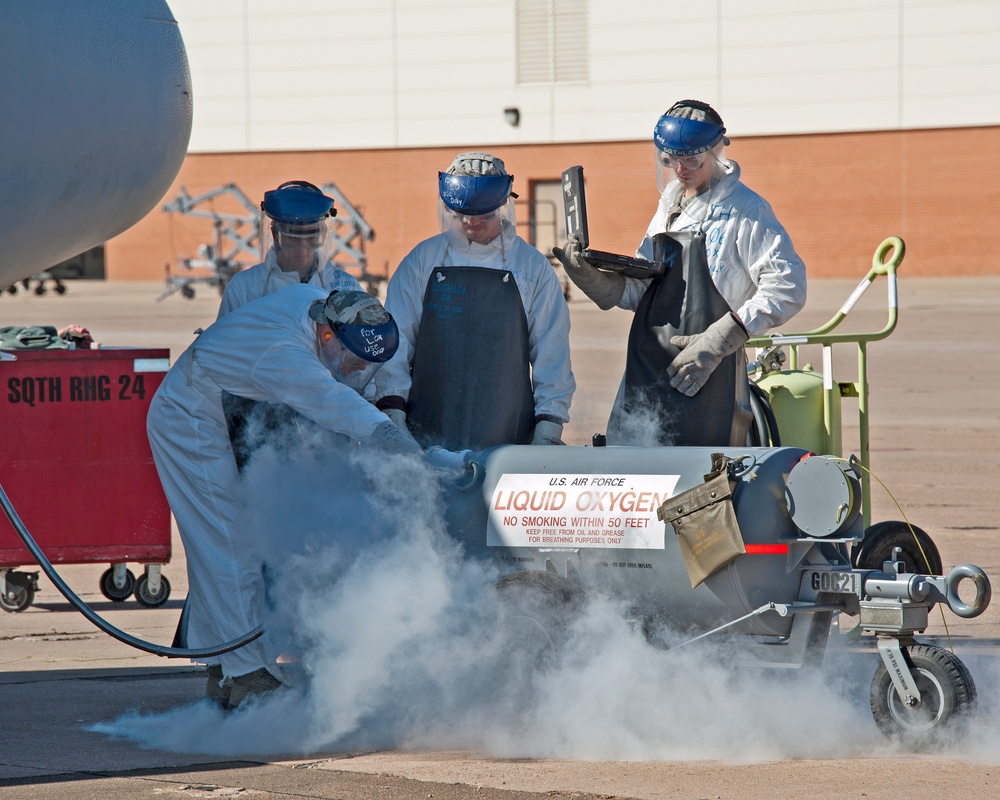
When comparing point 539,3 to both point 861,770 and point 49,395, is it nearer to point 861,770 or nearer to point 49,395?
point 49,395

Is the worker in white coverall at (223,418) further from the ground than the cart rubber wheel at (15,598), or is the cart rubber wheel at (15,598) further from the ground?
the worker in white coverall at (223,418)

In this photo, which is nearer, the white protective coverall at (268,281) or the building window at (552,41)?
the white protective coverall at (268,281)

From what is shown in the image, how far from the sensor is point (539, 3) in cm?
3875

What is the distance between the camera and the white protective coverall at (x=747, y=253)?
5.69 metres

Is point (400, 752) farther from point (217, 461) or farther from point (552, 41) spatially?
point (552, 41)

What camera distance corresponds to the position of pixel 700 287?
5859 mm

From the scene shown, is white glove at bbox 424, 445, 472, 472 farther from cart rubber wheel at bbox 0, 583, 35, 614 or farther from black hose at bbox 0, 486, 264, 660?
cart rubber wheel at bbox 0, 583, 35, 614

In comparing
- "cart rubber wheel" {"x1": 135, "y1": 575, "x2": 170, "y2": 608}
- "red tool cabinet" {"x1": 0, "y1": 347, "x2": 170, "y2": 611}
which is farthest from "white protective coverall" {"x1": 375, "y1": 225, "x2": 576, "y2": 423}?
"cart rubber wheel" {"x1": 135, "y1": 575, "x2": 170, "y2": 608}

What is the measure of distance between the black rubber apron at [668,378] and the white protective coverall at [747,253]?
0.06 meters

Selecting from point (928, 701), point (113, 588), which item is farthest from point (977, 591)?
point (113, 588)

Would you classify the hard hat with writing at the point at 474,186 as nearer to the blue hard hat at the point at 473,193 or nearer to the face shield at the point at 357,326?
the blue hard hat at the point at 473,193

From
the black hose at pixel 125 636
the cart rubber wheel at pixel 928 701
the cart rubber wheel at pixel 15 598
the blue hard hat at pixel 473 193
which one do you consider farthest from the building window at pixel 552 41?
the cart rubber wheel at pixel 928 701

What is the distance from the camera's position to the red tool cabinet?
766 centimetres

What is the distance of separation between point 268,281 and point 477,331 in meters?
0.91
